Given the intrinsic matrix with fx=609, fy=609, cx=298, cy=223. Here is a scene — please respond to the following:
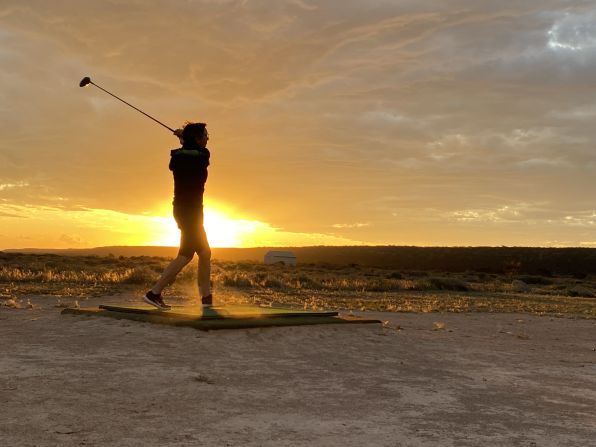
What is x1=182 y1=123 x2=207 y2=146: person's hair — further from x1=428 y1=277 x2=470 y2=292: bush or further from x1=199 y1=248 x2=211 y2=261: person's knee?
x1=428 y1=277 x2=470 y2=292: bush

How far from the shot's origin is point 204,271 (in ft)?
28.6

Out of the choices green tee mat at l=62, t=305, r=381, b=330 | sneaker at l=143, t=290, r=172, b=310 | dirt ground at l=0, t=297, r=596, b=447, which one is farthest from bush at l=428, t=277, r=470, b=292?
sneaker at l=143, t=290, r=172, b=310

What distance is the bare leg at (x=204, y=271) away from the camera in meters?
8.60

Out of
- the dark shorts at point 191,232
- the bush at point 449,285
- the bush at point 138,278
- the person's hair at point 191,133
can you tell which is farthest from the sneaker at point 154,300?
the bush at point 449,285

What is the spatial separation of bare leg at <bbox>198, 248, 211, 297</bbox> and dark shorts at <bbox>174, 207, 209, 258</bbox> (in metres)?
0.10

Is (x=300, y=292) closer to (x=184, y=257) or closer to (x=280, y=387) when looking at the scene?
(x=184, y=257)

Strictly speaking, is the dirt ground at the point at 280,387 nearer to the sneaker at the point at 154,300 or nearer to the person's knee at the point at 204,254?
the sneaker at the point at 154,300

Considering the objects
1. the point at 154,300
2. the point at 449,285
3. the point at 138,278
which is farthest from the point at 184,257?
the point at 449,285

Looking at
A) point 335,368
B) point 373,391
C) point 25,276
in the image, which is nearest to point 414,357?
point 335,368

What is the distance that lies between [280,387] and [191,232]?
3.71 metres

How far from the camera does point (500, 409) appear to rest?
487 cm

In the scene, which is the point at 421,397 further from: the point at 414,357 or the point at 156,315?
the point at 156,315

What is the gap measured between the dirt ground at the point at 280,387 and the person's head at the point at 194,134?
2691 millimetres

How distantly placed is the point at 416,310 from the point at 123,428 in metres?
10.5
